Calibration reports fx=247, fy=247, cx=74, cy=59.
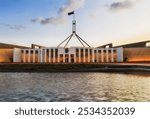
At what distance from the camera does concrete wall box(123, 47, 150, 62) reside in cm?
7789

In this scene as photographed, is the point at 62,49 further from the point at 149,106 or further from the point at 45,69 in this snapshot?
the point at 149,106

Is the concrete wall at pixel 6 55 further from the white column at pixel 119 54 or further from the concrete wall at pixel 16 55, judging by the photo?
the white column at pixel 119 54

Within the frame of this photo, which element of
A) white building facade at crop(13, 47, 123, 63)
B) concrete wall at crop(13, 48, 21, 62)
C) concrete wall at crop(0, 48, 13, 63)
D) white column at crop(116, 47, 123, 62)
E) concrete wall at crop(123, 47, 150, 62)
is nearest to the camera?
white building facade at crop(13, 47, 123, 63)

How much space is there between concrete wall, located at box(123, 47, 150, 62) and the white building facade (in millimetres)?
4489

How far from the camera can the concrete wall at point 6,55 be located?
80.9m

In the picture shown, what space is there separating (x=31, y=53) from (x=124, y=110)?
228 ft

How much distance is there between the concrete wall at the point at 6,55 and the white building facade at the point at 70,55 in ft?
14.5

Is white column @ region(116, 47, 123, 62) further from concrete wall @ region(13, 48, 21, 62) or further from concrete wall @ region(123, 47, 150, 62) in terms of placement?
concrete wall @ region(13, 48, 21, 62)

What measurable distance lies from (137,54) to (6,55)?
141 feet

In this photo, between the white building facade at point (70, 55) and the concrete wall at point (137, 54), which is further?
the concrete wall at point (137, 54)

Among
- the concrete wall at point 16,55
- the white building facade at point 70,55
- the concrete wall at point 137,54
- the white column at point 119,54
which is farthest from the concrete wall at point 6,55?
the concrete wall at point 137,54

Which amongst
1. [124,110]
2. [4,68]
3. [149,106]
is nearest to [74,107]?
[124,110]

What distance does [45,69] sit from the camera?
49.4 meters

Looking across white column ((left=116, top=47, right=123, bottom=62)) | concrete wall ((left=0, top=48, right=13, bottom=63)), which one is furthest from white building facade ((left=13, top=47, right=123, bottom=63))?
concrete wall ((left=0, top=48, right=13, bottom=63))
